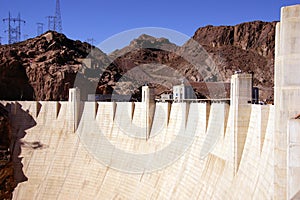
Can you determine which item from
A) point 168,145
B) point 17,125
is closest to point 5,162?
point 17,125

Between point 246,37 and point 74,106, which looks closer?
point 74,106

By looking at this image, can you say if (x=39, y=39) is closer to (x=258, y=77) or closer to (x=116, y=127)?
(x=116, y=127)

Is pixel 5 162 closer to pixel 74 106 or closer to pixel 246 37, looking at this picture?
pixel 74 106

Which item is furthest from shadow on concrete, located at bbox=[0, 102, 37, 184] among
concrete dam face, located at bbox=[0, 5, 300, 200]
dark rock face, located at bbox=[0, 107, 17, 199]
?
dark rock face, located at bbox=[0, 107, 17, 199]

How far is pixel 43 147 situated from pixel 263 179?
676 inches

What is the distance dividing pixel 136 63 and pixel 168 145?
50.9m

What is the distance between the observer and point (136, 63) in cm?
6562

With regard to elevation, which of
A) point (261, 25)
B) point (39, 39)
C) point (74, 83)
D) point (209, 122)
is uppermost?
point (261, 25)

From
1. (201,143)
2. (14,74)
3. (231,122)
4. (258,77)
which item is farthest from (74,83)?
(258,77)

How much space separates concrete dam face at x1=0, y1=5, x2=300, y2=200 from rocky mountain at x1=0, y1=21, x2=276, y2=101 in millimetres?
7363

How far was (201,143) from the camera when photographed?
1312cm

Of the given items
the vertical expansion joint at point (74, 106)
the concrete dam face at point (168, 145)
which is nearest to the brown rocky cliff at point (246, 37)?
the vertical expansion joint at point (74, 106)

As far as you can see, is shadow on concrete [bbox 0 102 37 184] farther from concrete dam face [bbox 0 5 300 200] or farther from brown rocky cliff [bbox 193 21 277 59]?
brown rocky cliff [bbox 193 21 277 59]

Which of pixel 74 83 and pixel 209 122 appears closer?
pixel 209 122
